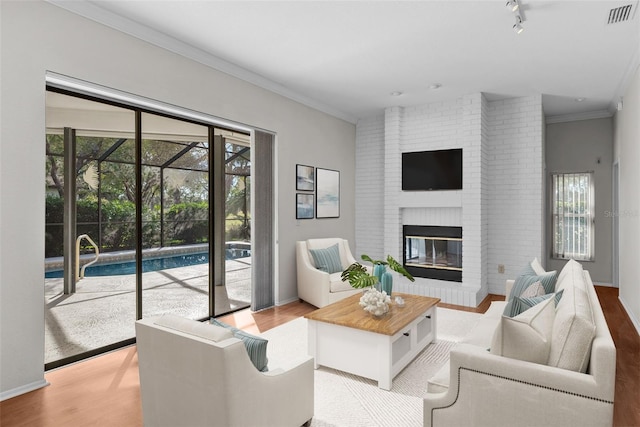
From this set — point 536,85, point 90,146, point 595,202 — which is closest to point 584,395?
point 90,146

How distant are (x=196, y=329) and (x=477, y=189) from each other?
463 centimetres

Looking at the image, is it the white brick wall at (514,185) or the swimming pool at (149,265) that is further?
the white brick wall at (514,185)

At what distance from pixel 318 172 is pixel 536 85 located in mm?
3131

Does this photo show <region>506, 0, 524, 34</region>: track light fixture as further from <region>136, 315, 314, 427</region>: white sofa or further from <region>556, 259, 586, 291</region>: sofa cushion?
<region>136, 315, 314, 427</region>: white sofa

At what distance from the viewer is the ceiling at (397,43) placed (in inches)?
118

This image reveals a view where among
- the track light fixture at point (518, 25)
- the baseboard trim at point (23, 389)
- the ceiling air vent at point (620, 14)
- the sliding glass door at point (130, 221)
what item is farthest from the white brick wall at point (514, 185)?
the baseboard trim at point (23, 389)

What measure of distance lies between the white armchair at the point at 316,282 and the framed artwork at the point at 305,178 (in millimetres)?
784

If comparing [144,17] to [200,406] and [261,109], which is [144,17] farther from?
[200,406]

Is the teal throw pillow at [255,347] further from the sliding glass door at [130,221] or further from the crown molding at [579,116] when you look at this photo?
the crown molding at [579,116]

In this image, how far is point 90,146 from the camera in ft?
10.6

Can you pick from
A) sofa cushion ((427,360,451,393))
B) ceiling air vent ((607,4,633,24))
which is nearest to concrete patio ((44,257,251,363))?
sofa cushion ((427,360,451,393))

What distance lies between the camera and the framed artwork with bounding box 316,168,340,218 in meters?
5.68

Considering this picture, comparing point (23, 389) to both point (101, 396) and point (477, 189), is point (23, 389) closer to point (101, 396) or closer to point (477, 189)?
point (101, 396)

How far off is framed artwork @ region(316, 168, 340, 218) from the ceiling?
1237 mm
